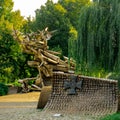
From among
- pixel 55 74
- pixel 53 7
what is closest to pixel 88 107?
pixel 55 74

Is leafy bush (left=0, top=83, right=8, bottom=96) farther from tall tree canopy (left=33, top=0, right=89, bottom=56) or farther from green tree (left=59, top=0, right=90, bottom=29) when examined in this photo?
green tree (left=59, top=0, right=90, bottom=29)

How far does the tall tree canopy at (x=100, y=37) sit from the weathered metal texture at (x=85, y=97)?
1337mm

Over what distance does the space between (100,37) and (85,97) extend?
2.39 m

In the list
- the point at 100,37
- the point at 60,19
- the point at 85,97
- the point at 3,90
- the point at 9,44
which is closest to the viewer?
the point at 85,97

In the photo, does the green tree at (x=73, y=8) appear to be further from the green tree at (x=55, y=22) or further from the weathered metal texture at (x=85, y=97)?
the weathered metal texture at (x=85, y=97)

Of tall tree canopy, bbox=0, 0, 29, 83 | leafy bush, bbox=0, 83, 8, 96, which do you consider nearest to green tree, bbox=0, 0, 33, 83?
tall tree canopy, bbox=0, 0, 29, 83

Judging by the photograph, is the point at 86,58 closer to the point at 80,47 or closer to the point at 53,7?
the point at 80,47

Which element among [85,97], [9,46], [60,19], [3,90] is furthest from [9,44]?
[85,97]

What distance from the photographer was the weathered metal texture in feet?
38.0

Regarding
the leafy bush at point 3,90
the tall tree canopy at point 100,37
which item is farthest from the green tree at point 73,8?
the tall tree canopy at point 100,37

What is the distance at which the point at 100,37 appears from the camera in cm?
1355

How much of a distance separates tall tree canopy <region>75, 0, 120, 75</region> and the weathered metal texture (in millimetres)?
1337

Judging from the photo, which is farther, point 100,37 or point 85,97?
point 100,37

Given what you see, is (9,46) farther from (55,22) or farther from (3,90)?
(3,90)
